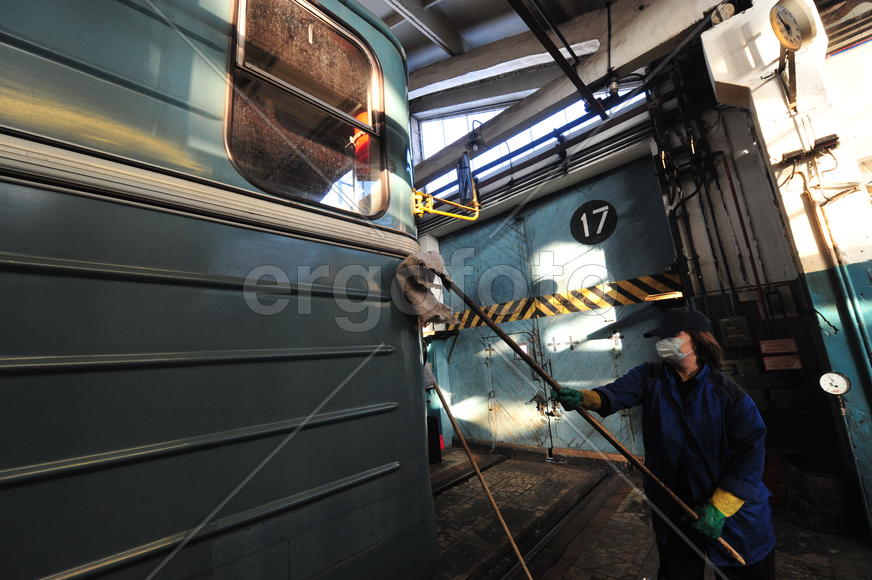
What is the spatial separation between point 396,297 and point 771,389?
4.26m

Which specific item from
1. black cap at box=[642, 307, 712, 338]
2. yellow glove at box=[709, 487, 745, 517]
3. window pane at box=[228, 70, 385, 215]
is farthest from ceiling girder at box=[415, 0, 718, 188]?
yellow glove at box=[709, 487, 745, 517]

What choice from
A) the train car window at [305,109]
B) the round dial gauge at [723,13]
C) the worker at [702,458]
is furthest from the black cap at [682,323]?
the round dial gauge at [723,13]

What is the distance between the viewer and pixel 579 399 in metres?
2.24

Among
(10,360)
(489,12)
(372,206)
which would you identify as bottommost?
(10,360)

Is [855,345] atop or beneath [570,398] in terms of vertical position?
atop

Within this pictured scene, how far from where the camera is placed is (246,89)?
1466mm

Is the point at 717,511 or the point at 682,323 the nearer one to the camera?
the point at 717,511

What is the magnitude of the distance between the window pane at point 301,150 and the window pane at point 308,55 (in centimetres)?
11

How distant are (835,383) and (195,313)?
449cm

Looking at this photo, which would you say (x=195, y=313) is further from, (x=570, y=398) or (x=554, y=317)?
(x=554, y=317)

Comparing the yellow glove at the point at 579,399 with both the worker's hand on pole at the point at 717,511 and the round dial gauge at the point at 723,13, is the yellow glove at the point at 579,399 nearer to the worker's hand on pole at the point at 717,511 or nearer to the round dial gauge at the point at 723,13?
the worker's hand on pole at the point at 717,511

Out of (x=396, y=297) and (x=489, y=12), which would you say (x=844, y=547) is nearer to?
(x=396, y=297)

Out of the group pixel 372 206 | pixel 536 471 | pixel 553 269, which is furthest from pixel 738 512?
pixel 553 269

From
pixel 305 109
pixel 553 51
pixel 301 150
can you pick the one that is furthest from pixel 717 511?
pixel 553 51
